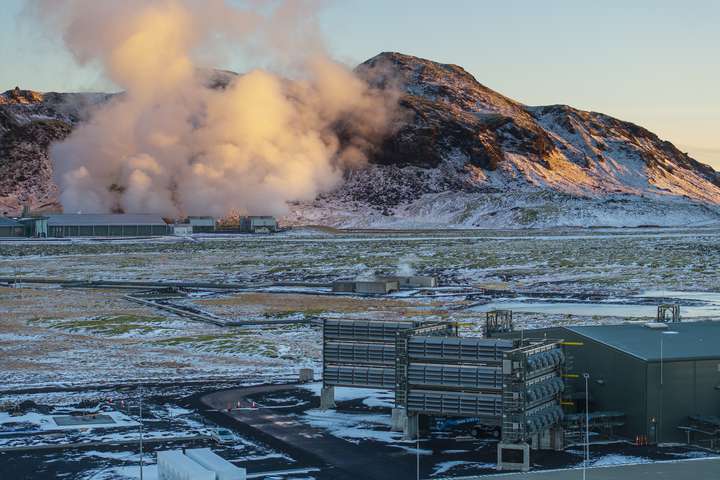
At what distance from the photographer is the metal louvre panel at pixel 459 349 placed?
48500 mm

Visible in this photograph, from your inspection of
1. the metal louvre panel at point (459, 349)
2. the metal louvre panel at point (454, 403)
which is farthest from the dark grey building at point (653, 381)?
the metal louvre panel at point (454, 403)

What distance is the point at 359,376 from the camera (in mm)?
57969

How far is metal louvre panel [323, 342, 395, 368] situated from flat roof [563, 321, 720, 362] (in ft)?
29.7

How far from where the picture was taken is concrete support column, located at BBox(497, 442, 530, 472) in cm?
4587

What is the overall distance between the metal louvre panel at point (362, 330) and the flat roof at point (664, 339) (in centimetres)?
865

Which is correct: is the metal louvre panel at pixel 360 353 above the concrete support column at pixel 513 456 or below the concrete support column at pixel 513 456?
above

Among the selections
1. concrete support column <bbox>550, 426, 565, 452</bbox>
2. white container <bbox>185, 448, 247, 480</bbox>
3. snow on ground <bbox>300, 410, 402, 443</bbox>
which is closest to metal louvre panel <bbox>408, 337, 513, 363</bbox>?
concrete support column <bbox>550, 426, 565, 452</bbox>

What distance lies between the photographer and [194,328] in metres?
93.9

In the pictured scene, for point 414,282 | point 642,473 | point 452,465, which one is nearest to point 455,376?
point 452,465

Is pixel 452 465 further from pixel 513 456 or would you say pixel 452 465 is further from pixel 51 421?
pixel 51 421

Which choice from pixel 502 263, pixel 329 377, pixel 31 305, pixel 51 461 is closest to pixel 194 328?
pixel 31 305

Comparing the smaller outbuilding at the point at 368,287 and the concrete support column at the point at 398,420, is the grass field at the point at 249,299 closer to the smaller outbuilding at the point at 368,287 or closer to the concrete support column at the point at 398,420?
the smaller outbuilding at the point at 368,287

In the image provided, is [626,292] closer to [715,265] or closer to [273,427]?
[715,265]

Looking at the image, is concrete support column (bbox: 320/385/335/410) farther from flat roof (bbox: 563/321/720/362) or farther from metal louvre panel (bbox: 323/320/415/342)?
flat roof (bbox: 563/321/720/362)
